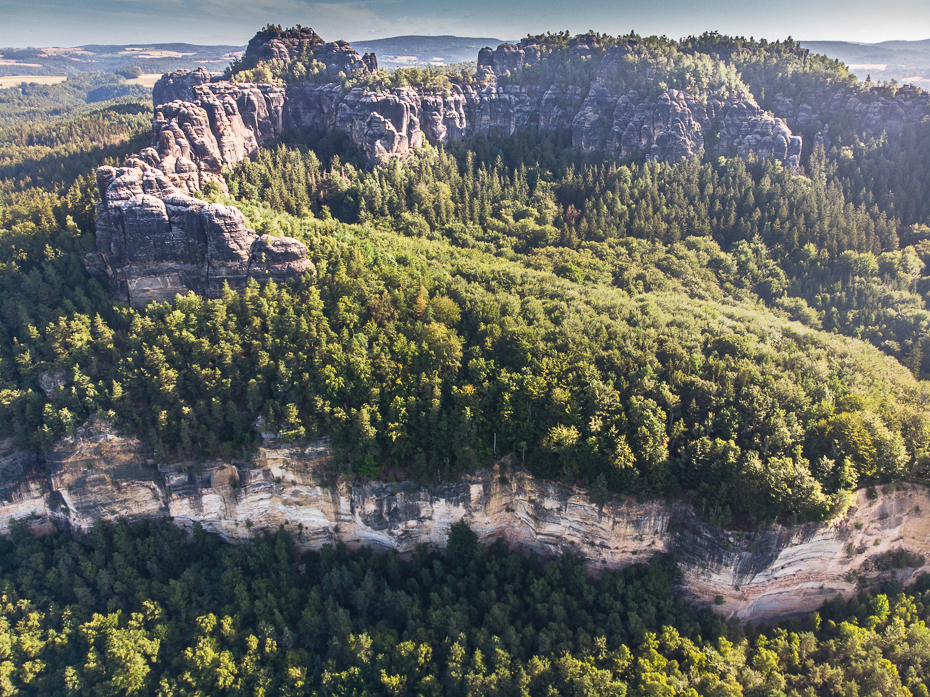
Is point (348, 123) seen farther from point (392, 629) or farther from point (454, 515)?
point (392, 629)

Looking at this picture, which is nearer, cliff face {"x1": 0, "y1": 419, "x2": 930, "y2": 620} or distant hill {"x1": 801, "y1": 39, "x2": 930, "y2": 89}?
cliff face {"x1": 0, "y1": 419, "x2": 930, "y2": 620}

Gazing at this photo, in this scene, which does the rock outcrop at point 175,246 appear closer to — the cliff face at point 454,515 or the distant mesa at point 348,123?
the distant mesa at point 348,123

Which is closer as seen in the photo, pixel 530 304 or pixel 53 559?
pixel 53 559

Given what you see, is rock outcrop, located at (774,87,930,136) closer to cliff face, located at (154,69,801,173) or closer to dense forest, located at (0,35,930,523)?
cliff face, located at (154,69,801,173)

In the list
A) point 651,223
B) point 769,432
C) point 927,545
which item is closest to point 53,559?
point 769,432

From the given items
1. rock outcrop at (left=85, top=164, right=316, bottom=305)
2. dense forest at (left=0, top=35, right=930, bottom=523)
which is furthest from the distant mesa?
dense forest at (left=0, top=35, right=930, bottom=523)

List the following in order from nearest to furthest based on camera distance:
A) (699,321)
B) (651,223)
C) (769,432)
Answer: (769,432) → (699,321) → (651,223)

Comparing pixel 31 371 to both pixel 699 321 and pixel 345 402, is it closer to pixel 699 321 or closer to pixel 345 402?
pixel 345 402
